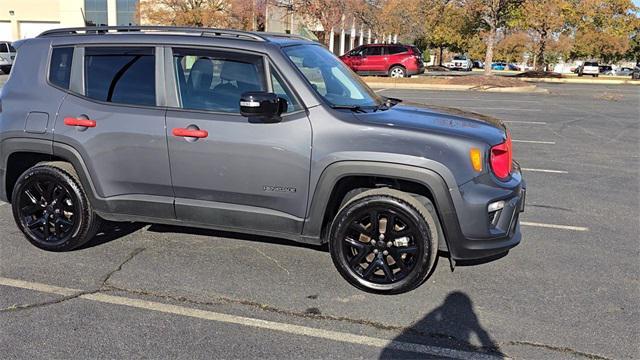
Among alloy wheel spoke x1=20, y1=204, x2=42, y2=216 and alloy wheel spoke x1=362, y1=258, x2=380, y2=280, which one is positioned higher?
Result: alloy wheel spoke x1=20, y1=204, x2=42, y2=216

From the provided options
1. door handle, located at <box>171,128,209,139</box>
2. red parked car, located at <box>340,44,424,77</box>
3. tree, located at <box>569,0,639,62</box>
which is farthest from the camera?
tree, located at <box>569,0,639,62</box>

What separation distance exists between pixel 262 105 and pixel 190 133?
2.25 ft

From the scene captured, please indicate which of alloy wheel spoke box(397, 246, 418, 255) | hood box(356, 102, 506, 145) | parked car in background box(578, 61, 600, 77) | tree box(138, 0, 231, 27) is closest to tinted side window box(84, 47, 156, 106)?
hood box(356, 102, 506, 145)

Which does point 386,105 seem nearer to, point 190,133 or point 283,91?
point 283,91

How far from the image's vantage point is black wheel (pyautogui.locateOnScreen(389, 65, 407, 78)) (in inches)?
1188

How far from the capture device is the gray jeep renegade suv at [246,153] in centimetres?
387

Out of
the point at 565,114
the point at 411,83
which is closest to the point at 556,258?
the point at 565,114

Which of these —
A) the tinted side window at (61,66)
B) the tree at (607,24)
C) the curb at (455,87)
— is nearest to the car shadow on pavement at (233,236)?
the tinted side window at (61,66)

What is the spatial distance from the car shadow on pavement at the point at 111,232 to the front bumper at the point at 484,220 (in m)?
3.12

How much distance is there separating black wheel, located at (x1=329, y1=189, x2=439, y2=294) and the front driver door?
1.23 feet

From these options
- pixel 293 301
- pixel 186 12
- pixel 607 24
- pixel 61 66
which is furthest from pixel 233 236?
pixel 607 24

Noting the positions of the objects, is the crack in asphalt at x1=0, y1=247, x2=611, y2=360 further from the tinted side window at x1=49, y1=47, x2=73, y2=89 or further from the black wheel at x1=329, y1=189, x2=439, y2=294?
the tinted side window at x1=49, y1=47, x2=73, y2=89

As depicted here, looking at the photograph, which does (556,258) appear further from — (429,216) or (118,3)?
(118,3)

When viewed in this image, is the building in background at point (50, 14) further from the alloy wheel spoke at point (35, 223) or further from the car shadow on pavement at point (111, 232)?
the alloy wheel spoke at point (35, 223)
